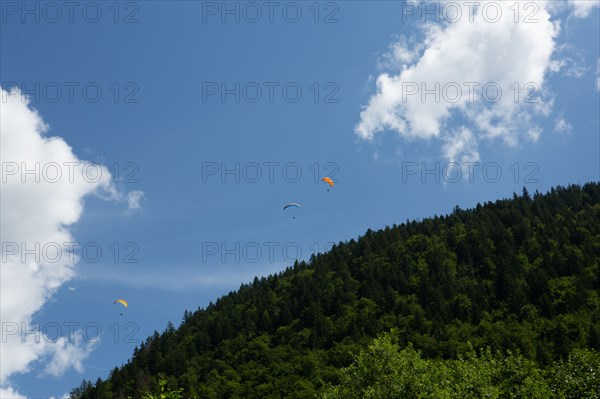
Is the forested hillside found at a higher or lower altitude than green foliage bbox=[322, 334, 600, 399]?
higher

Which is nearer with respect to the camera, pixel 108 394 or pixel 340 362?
pixel 340 362

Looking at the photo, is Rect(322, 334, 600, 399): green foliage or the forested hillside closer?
Rect(322, 334, 600, 399): green foliage

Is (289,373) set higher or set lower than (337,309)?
lower

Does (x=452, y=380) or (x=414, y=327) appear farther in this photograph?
(x=414, y=327)

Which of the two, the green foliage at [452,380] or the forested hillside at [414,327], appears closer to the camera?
the green foliage at [452,380]

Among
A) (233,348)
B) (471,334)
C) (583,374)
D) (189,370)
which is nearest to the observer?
(583,374)

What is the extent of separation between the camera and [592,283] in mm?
165250

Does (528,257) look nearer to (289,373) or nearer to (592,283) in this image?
(592,283)

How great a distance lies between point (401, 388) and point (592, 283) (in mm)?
142336

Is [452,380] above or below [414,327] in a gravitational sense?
below

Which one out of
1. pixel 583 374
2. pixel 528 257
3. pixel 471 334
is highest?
pixel 528 257

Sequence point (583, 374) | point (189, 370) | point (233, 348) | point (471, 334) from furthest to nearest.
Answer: point (233, 348) < point (189, 370) < point (471, 334) < point (583, 374)

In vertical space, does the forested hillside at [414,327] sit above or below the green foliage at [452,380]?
above

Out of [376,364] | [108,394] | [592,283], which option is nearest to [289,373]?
[108,394]
